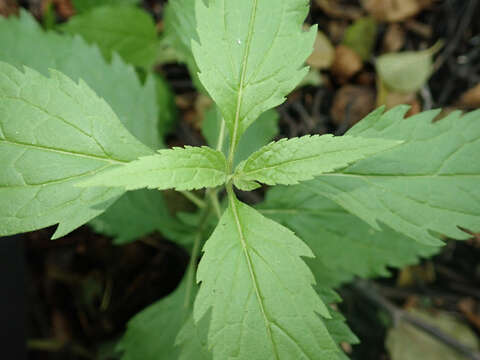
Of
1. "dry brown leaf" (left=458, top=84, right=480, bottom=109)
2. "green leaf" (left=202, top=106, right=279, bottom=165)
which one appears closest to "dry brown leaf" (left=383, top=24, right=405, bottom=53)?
"dry brown leaf" (left=458, top=84, right=480, bottom=109)

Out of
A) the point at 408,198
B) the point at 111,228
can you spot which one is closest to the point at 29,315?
the point at 111,228

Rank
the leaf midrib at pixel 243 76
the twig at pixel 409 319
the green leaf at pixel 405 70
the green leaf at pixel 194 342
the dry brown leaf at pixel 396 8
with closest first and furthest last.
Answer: the leaf midrib at pixel 243 76, the green leaf at pixel 194 342, the twig at pixel 409 319, the green leaf at pixel 405 70, the dry brown leaf at pixel 396 8

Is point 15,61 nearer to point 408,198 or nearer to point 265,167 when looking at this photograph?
point 265,167

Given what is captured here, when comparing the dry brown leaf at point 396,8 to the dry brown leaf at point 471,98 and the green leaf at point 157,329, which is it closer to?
the dry brown leaf at point 471,98

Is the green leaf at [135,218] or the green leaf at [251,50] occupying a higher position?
the green leaf at [251,50]

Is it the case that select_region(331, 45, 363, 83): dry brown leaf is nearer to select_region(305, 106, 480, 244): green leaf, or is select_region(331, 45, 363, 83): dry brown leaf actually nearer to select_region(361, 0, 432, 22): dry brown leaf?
select_region(361, 0, 432, 22): dry brown leaf

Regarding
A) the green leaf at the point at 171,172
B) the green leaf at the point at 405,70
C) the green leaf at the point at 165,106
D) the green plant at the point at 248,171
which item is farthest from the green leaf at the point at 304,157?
the green leaf at the point at 405,70
